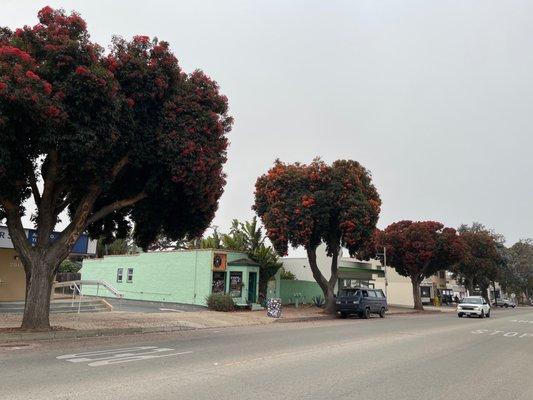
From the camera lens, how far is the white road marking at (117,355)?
10.1 metres

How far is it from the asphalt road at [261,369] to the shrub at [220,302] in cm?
1150

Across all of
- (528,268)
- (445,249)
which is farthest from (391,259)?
(528,268)

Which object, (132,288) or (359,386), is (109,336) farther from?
(132,288)

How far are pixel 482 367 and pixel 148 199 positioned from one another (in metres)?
11.8

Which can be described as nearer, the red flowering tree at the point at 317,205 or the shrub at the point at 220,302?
the shrub at the point at 220,302

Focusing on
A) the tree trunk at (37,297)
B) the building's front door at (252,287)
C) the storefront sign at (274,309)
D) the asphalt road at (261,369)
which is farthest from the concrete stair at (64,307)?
the building's front door at (252,287)

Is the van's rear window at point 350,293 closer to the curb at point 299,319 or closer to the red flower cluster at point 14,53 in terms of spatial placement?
the curb at point 299,319

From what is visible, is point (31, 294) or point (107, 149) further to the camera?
point (31, 294)

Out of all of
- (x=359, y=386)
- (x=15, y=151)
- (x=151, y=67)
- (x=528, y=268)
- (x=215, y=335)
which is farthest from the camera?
(x=528, y=268)

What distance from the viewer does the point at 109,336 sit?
49.9ft

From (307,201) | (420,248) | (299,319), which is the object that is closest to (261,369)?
(299,319)

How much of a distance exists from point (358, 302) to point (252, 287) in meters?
6.67

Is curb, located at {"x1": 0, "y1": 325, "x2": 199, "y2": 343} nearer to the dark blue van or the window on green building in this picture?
the window on green building

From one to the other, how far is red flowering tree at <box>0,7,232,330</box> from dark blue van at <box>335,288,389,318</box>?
44.0 ft
